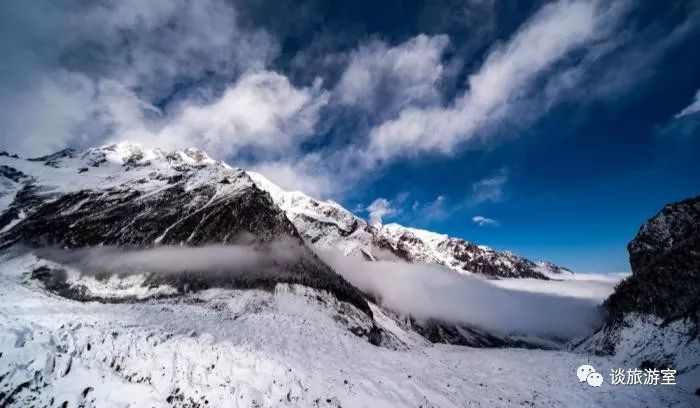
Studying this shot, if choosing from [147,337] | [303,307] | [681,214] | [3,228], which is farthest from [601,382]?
[3,228]

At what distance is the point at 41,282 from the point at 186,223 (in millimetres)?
34115

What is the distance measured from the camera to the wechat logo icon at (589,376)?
95.8 ft

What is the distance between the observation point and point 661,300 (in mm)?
44406

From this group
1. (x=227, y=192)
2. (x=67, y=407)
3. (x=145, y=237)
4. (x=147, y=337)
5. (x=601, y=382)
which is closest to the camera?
(x=67, y=407)

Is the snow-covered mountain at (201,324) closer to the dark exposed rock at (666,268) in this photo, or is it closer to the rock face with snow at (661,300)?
the rock face with snow at (661,300)

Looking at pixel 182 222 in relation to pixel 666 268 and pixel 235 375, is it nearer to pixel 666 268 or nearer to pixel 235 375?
pixel 235 375

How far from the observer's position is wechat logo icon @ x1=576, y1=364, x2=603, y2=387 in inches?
1150

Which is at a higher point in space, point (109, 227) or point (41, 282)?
point (109, 227)

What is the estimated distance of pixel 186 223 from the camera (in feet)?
342

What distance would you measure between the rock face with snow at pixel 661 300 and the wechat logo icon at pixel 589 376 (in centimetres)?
847

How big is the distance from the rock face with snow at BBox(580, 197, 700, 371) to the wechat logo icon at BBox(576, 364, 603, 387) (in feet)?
27.8

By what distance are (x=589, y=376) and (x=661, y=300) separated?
74.1 feet

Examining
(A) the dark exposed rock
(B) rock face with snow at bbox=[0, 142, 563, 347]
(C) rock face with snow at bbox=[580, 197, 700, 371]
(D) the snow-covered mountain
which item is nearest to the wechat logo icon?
(D) the snow-covered mountain

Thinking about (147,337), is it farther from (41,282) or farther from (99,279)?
(41,282)
